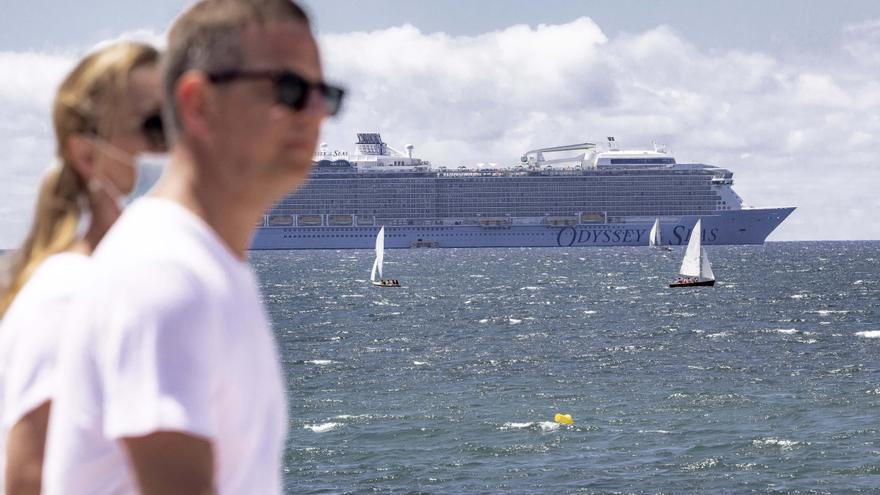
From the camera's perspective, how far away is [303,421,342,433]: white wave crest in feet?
82.1

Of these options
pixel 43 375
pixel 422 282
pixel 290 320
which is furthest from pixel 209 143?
pixel 422 282

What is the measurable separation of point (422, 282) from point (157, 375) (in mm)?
79738

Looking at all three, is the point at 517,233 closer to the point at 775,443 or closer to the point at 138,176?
A: the point at 775,443

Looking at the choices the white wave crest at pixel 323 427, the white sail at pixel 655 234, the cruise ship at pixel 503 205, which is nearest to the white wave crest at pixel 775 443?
the white wave crest at pixel 323 427

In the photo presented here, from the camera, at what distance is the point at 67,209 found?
2.19 m

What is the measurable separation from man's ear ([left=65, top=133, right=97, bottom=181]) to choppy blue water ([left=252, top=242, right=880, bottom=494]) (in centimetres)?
1798

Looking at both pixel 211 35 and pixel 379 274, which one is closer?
pixel 211 35

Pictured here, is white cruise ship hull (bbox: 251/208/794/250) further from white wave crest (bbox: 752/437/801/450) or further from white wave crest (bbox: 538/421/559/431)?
white wave crest (bbox: 752/437/801/450)

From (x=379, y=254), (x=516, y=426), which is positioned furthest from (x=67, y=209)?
(x=379, y=254)

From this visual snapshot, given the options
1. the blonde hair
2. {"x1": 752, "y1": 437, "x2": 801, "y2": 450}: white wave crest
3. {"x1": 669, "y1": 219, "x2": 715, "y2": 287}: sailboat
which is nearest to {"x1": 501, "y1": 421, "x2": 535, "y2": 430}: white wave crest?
{"x1": 752, "y1": 437, "x2": 801, "y2": 450}: white wave crest

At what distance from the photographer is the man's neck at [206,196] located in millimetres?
1659

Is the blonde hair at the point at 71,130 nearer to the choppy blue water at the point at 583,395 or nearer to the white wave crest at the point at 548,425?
the choppy blue water at the point at 583,395

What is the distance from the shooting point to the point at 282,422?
175 centimetres

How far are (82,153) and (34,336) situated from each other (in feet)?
0.94
